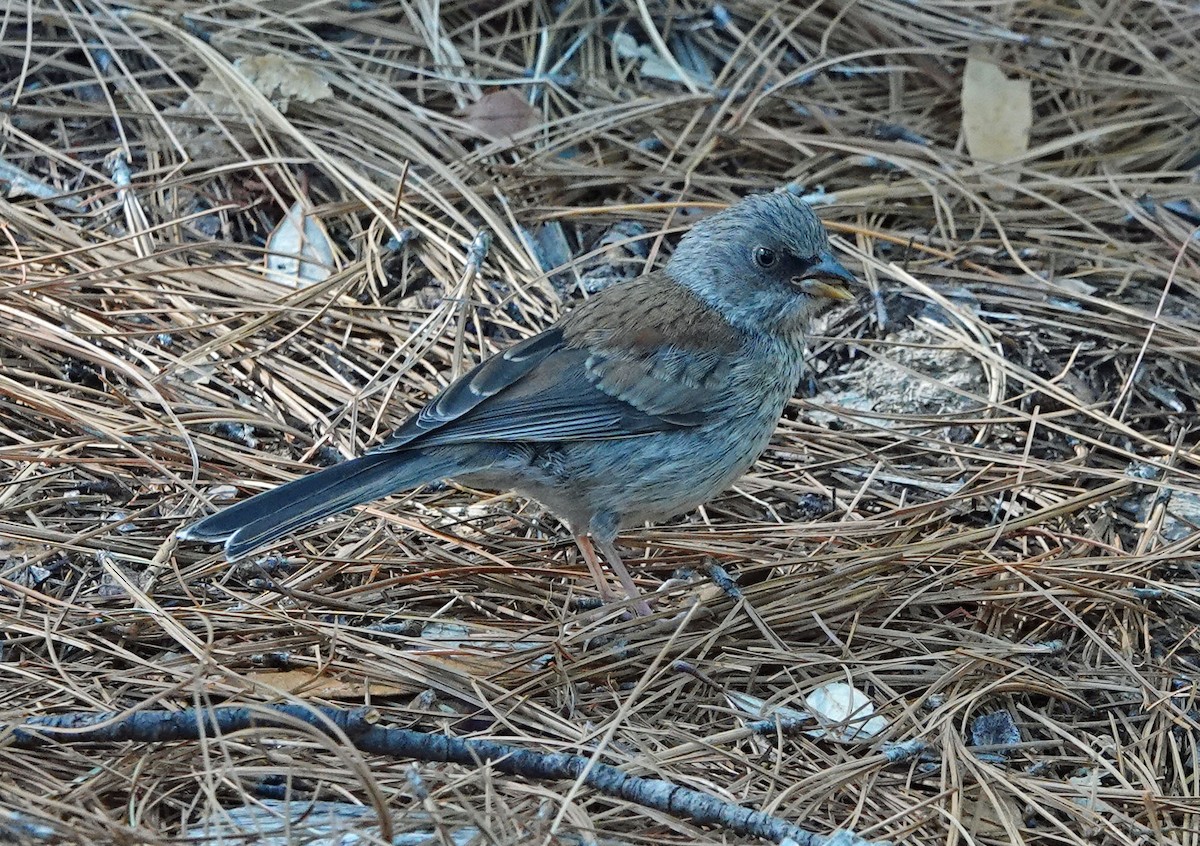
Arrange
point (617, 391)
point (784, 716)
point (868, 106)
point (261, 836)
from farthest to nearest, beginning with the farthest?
1. point (868, 106)
2. point (617, 391)
3. point (784, 716)
4. point (261, 836)

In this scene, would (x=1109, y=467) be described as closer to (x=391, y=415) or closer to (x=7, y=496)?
(x=391, y=415)

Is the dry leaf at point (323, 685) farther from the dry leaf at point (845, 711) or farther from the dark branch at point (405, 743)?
the dry leaf at point (845, 711)

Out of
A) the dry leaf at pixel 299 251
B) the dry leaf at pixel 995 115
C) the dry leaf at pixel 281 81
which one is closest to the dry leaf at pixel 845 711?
the dry leaf at pixel 299 251

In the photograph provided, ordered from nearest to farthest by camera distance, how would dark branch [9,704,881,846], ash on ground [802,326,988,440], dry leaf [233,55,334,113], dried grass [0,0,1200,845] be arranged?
dark branch [9,704,881,846]
dried grass [0,0,1200,845]
ash on ground [802,326,988,440]
dry leaf [233,55,334,113]

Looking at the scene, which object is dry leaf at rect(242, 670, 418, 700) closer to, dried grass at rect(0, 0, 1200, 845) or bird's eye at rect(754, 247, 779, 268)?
dried grass at rect(0, 0, 1200, 845)

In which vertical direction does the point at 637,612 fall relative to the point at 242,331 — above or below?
below

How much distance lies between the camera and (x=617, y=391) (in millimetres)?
3801

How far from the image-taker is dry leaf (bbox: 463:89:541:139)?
5.25m

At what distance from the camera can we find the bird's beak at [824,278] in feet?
13.2

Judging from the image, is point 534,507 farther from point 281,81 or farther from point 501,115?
point 281,81

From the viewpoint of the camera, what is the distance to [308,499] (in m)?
3.22

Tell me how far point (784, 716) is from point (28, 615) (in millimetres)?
1919

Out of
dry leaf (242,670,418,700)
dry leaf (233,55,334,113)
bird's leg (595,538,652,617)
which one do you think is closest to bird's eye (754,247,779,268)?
bird's leg (595,538,652,617)

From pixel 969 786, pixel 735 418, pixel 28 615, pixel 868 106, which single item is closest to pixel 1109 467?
pixel 735 418
